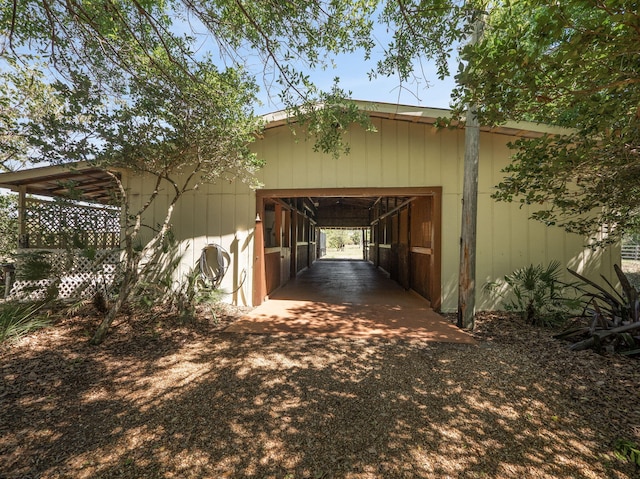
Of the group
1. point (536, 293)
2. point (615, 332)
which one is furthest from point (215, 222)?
point (615, 332)

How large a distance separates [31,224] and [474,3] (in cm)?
801

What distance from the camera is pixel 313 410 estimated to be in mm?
2072

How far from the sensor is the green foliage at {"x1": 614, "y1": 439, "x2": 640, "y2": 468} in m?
1.58

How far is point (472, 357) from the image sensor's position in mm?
3002

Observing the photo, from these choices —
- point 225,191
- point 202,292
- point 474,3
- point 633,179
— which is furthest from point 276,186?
point 633,179

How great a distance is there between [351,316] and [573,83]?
3.67 m

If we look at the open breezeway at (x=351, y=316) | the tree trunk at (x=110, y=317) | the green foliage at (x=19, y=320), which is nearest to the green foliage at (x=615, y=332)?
the open breezeway at (x=351, y=316)

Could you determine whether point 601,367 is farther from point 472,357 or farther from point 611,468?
point 611,468

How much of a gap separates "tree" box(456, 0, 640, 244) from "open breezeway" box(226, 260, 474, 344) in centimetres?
218

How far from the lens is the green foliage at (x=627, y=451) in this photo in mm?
1581

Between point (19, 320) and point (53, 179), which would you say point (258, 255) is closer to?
point (19, 320)

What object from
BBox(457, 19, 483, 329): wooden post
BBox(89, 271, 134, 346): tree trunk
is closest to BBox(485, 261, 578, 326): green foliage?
BBox(457, 19, 483, 329): wooden post

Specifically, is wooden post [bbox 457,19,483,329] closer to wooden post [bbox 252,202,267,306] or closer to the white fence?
wooden post [bbox 252,202,267,306]

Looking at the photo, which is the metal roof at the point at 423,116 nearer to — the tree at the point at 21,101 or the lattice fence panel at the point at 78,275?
the lattice fence panel at the point at 78,275
